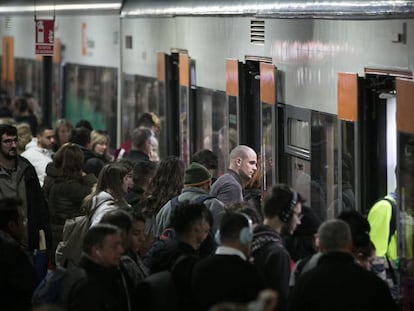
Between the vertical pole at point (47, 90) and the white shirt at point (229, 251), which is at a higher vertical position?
the vertical pole at point (47, 90)

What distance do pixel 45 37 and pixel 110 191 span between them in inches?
278

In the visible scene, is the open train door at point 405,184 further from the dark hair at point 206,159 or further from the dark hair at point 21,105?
the dark hair at point 21,105

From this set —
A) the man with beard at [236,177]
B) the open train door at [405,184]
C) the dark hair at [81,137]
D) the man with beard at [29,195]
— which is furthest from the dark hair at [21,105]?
the open train door at [405,184]

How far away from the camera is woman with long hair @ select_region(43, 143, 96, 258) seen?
472 inches

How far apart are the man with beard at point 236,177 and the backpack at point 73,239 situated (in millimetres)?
1354

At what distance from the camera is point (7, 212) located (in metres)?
8.87

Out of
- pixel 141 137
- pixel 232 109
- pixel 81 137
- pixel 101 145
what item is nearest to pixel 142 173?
pixel 232 109

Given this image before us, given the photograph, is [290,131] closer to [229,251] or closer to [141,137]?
[141,137]

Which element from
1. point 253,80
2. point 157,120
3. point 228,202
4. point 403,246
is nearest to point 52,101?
point 157,120

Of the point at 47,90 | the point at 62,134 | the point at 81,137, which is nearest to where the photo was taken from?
the point at 81,137

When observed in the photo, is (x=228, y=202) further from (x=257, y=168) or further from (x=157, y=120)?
(x=157, y=120)

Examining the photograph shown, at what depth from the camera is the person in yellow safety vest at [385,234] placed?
9.21 metres

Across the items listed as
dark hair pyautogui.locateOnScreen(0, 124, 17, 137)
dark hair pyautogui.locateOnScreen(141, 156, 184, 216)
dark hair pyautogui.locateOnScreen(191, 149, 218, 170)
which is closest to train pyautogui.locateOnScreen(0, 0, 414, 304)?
dark hair pyautogui.locateOnScreen(191, 149, 218, 170)

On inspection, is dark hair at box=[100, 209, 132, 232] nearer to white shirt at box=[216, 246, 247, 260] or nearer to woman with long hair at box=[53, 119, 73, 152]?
white shirt at box=[216, 246, 247, 260]
